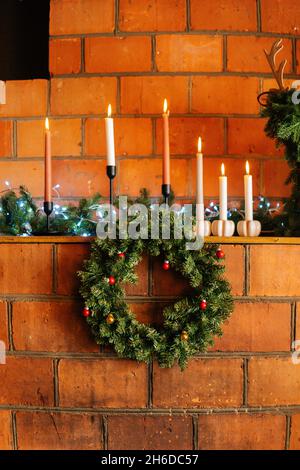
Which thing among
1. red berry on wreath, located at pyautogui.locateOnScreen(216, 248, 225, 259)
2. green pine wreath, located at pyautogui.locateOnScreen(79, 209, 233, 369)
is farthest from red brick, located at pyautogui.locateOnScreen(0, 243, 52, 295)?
red berry on wreath, located at pyautogui.locateOnScreen(216, 248, 225, 259)

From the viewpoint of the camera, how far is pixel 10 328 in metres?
1.20

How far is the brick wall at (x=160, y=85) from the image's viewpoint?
154cm

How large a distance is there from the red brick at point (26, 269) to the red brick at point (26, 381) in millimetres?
201

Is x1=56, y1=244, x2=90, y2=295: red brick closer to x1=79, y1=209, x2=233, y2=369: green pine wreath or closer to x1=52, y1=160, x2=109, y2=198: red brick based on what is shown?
x1=79, y1=209, x2=233, y2=369: green pine wreath

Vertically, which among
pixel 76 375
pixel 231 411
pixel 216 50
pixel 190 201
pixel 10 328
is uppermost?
pixel 216 50

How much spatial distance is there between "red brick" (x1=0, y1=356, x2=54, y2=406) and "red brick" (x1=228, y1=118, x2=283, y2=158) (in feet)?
3.24

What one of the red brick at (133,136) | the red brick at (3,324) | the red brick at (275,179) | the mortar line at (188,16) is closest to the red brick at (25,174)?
the red brick at (133,136)

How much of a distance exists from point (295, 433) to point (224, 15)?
1.42m

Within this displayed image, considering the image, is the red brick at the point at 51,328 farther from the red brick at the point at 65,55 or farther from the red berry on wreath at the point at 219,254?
the red brick at the point at 65,55

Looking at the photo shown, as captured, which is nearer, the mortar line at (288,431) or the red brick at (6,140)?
the mortar line at (288,431)

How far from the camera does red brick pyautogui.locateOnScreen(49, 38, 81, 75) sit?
156 cm

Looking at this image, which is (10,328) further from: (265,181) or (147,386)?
(265,181)
